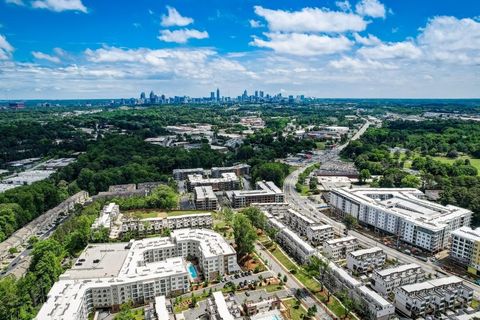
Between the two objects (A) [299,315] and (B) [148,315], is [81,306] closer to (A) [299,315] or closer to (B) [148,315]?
(B) [148,315]

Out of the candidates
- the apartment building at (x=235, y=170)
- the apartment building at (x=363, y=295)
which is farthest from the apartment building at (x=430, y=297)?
the apartment building at (x=235, y=170)

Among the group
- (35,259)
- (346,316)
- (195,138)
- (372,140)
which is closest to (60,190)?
(35,259)

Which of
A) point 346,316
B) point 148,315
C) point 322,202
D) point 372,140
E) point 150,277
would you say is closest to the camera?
point 148,315

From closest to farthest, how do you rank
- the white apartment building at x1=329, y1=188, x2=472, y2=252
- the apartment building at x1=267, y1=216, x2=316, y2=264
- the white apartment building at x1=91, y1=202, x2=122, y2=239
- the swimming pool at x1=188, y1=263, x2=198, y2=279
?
the swimming pool at x1=188, y1=263, x2=198, y2=279
the apartment building at x1=267, y1=216, x2=316, y2=264
the white apartment building at x1=329, y1=188, x2=472, y2=252
the white apartment building at x1=91, y1=202, x2=122, y2=239

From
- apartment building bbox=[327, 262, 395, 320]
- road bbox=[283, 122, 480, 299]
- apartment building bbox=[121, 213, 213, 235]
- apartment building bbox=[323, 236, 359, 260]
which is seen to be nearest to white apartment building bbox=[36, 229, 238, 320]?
apartment building bbox=[121, 213, 213, 235]

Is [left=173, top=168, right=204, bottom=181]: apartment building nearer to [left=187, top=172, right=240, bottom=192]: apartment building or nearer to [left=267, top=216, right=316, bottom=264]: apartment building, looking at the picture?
[left=187, top=172, right=240, bottom=192]: apartment building
